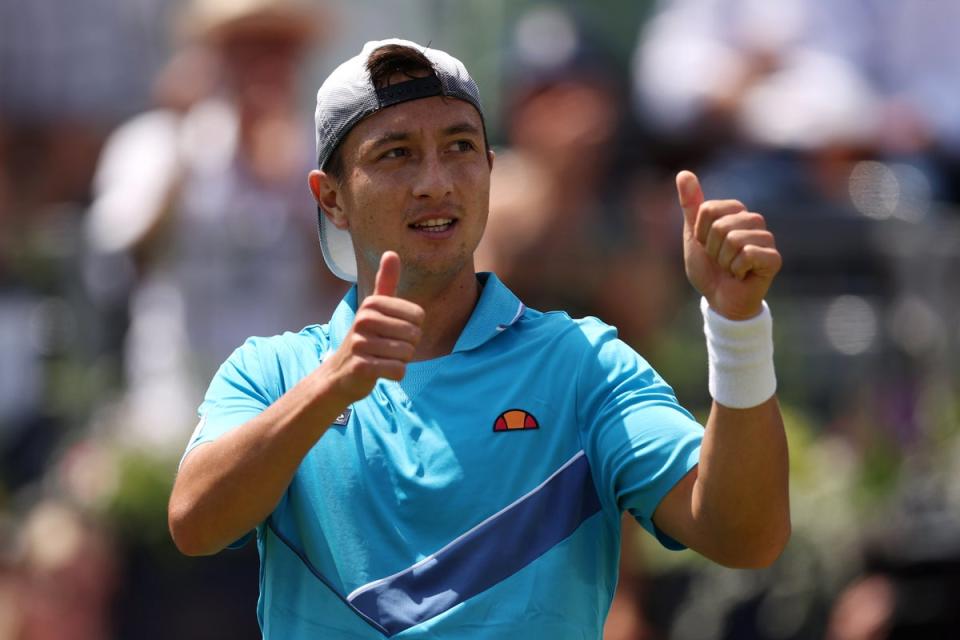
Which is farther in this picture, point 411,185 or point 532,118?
point 532,118

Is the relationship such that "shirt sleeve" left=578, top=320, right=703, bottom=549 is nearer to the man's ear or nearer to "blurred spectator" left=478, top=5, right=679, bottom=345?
the man's ear

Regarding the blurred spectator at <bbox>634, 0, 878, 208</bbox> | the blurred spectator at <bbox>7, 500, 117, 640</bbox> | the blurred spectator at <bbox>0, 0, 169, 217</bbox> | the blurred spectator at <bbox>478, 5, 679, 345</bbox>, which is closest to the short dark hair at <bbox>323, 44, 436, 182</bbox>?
the blurred spectator at <bbox>478, 5, 679, 345</bbox>

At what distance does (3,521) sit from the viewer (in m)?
6.93

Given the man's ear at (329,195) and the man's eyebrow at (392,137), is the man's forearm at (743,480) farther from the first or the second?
the man's ear at (329,195)

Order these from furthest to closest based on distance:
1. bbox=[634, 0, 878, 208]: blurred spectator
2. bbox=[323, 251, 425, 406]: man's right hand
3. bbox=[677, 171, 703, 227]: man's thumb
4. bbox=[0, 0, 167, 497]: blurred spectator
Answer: bbox=[0, 0, 167, 497]: blurred spectator → bbox=[634, 0, 878, 208]: blurred spectator → bbox=[677, 171, 703, 227]: man's thumb → bbox=[323, 251, 425, 406]: man's right hand

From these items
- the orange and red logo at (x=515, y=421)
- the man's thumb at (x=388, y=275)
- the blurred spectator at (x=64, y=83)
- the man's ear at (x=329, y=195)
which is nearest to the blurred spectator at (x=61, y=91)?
the blurred spectator at (x=64, y=83)

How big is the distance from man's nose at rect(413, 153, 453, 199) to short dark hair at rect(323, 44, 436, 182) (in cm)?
16

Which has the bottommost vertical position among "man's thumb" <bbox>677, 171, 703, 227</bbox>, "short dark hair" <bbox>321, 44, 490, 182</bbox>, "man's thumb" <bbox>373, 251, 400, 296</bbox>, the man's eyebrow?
"man's thumb" <bbox>373, 251, 400, 296</bbox>

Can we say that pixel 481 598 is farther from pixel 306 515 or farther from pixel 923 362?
pixel 923 362

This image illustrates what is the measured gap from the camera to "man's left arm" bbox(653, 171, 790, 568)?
284 centimetres

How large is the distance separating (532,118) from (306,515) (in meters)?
3.62

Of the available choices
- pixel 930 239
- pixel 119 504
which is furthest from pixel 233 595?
pixel 930 239

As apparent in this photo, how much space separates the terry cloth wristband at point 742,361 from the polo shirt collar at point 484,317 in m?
0.48

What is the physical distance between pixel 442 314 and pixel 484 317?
8 centimetres
